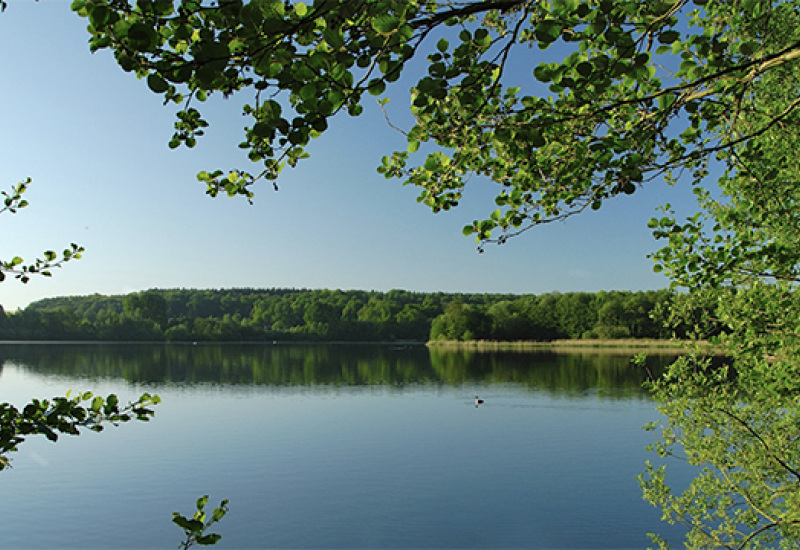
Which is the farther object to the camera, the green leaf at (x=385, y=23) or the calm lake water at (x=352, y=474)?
the calm lake water at (x=352, y=474)

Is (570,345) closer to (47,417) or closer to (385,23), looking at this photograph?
(47,417)

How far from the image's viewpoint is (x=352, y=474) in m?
18.7

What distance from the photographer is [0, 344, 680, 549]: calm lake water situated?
46.4 feet

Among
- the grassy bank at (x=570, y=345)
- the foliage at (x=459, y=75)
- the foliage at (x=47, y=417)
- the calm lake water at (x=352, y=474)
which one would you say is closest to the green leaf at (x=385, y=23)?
the foliage at (x=459, y=75)

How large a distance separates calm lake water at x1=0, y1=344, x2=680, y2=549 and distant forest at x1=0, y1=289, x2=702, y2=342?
67108 millimetres

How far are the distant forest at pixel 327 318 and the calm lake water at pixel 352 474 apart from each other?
6711 centimetres

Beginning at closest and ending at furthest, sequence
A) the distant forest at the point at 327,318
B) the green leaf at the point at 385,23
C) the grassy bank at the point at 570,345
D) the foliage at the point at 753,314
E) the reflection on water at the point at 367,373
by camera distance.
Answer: the green leaf at the point at 385,23 → the foliage at the point at 753,314 → the reflection on water at the point at 367,373 → the grassy bank at the point at 570,345 → the distant forest at the point at 327,318

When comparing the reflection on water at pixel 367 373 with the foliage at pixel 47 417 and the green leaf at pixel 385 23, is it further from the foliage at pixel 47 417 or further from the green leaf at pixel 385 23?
the green leaf at pixel 385 23

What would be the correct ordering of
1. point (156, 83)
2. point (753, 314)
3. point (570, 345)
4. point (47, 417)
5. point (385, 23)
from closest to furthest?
1. point (156, 83)
2. point (385, 23)
3. point (47, 417)
4. point (753, 314)
5. point (570, 345)

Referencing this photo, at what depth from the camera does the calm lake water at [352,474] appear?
14156 millimetres

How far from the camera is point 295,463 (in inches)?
790

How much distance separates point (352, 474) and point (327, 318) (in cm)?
12527

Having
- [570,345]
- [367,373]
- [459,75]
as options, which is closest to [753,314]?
[459,75]

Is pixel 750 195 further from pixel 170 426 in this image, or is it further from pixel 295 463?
pixel 170 426
